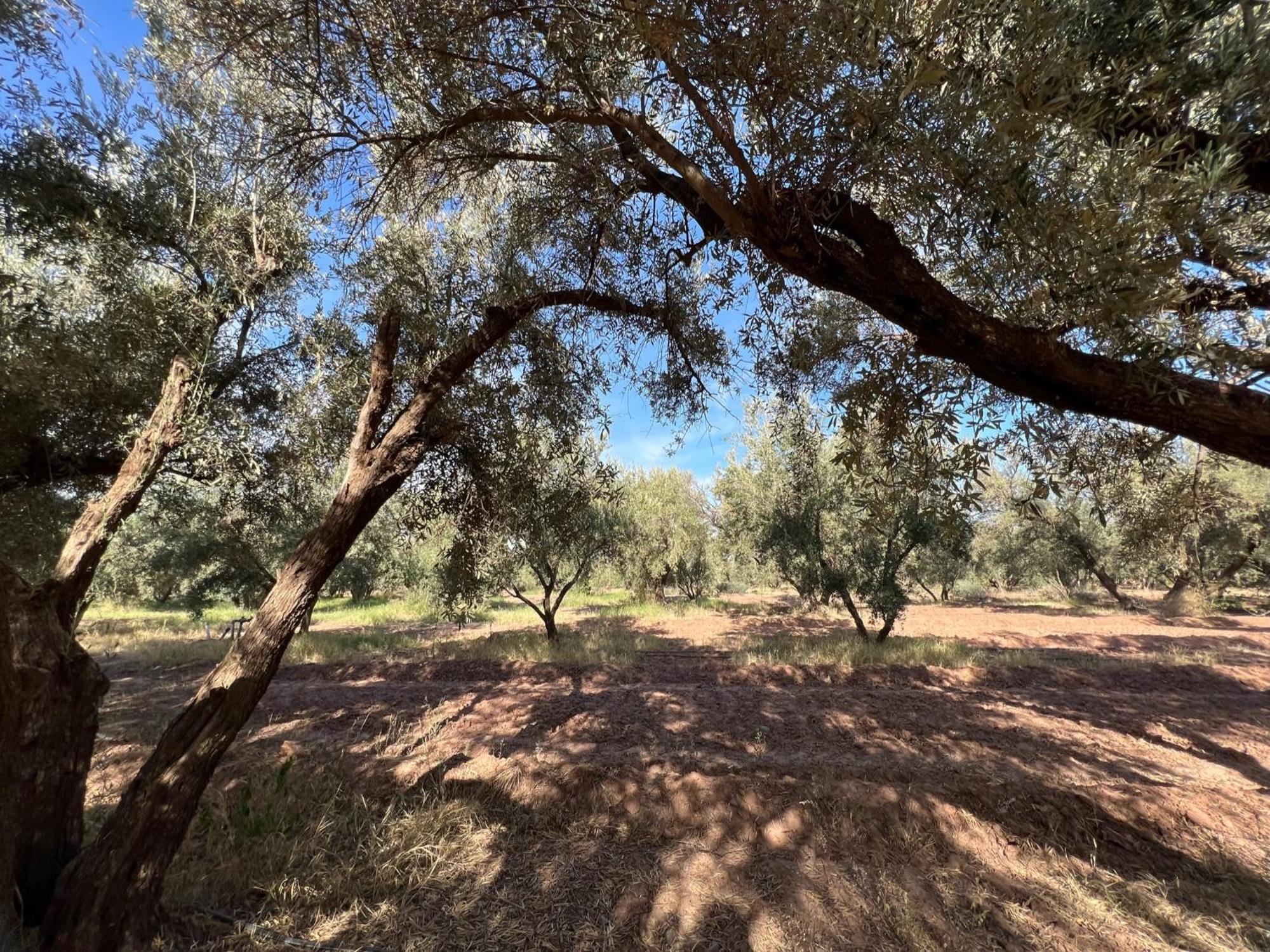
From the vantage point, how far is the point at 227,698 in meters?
3.23

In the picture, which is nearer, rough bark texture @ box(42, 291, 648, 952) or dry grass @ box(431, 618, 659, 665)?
rough bark texture @ box(42, 291, 648, 952)

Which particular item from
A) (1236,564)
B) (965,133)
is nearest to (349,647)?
(965,133)

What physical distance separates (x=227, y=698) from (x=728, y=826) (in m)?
3.94

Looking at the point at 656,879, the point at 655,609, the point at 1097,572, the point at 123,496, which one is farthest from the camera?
the point at 655,609

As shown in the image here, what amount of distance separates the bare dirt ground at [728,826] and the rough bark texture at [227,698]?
520mm

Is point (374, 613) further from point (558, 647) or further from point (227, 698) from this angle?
point (227, 698)

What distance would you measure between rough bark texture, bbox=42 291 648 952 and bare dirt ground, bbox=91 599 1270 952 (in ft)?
1.71

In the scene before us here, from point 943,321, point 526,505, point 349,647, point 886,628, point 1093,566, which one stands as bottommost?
point 349,647

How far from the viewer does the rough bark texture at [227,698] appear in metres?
2.64

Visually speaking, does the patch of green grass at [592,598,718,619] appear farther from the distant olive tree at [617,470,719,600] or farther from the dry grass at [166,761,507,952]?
the dry grass at [166,761,507,952]

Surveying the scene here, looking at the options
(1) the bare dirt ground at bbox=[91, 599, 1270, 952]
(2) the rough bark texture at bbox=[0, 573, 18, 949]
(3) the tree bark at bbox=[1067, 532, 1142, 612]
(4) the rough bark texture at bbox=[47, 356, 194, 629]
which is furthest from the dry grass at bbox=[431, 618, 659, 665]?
(3) the tree bark at bbox=[1067, 532, 1142, 612]

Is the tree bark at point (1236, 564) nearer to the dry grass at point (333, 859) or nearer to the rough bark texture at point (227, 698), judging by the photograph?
the dry grass at point (333, 859)

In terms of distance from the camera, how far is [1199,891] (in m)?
3.75

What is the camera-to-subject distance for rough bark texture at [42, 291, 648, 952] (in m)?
2.64
